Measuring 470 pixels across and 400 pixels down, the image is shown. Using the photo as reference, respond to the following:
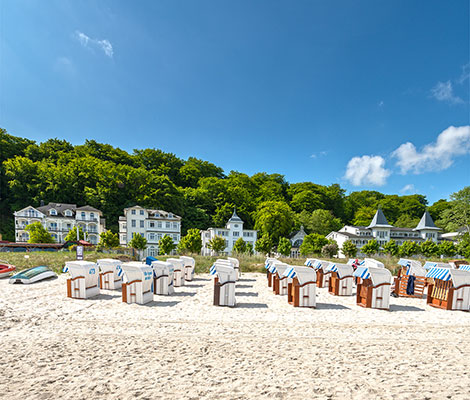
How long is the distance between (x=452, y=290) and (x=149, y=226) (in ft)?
132

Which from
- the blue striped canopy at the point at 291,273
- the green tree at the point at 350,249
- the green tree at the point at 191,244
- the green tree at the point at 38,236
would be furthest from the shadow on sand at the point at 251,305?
the green tree at the point at 38,236

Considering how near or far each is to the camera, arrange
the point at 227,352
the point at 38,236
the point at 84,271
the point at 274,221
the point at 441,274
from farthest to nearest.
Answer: the point at 274,221 < the point at 38,236 < the point at 84,271 < the point at 441,274 < the point at 227,352

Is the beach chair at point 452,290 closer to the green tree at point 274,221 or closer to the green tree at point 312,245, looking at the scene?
the green tree at point 312,245

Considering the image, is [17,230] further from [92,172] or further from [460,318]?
[460,318]

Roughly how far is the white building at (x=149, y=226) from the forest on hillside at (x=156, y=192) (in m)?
6.33

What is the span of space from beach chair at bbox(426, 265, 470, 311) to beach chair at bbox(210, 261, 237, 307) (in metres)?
8.01

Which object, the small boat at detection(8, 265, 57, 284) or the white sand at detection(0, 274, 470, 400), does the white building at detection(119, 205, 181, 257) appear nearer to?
the small boat at detection(8, 265, 57, 284)

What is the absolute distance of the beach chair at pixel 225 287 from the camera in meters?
8.67

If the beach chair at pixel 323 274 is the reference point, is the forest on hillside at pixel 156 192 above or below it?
above

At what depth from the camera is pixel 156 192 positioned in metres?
51.2

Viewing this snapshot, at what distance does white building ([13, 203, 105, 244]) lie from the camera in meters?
39.8

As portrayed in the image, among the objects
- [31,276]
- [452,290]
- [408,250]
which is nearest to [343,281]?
[452,290]

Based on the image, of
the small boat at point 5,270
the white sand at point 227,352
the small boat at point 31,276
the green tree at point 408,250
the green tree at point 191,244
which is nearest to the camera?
the white sand at point 227,352

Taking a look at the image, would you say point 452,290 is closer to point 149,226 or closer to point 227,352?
point 227,352
